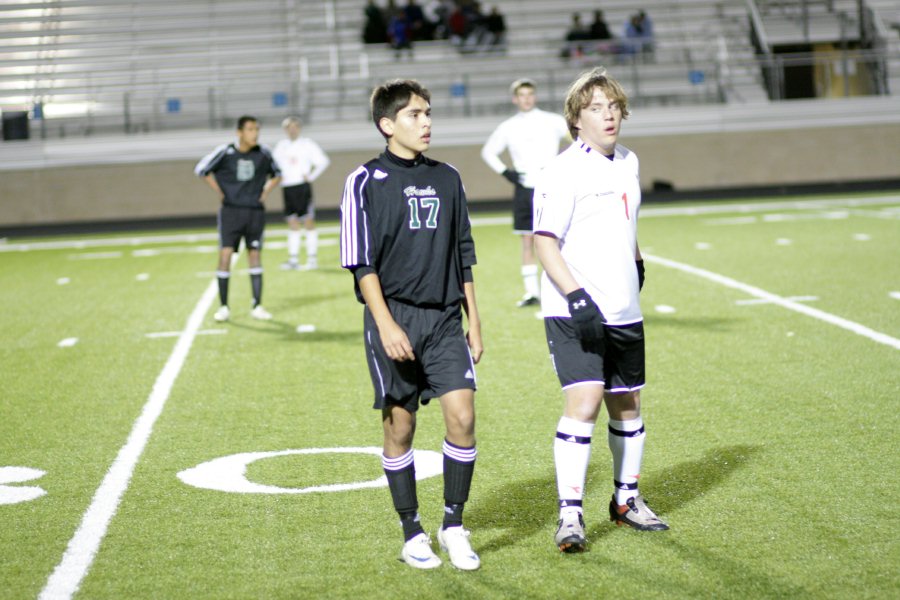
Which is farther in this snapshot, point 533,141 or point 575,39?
point 575,39

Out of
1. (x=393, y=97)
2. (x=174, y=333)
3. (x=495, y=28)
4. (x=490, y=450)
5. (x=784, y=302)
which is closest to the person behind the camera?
(x=393, y=97)

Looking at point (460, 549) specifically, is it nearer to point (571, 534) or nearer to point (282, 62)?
point (571, 534)

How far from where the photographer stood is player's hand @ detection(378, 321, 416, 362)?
4.31m

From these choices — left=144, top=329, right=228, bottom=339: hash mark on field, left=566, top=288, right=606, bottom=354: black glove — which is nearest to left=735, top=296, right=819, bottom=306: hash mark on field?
left=144, top=329, right=228, bottom=339: hash mark on field

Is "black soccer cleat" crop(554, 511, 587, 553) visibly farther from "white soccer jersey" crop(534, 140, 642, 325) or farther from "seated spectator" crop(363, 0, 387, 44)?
"seated spectator" crop(363, 0, 387, 44)

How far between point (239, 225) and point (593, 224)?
7.51 meters

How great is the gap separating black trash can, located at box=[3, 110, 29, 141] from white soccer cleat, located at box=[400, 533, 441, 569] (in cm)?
2418

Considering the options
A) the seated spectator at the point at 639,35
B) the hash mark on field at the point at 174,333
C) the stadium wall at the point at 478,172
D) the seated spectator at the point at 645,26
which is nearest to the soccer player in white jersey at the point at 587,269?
the hash mark on field at the point at 174,333

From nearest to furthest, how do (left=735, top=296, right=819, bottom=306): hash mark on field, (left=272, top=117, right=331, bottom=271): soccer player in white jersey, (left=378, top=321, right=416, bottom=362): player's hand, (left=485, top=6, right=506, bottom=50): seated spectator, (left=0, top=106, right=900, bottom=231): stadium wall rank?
(left=378, top=321, right=416, bottom=362): player's hand → (left=735, top=296, right=819, bottom=306): hash mark on field → (left=272, top=117, right=331, bottom=271): soccer player in white jersey → (left=0, top=106, right=900, bottom=231): stadium wall → (left=485, top=6, right=506, bottom=50): seated spectator

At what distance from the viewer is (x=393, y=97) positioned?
14.5 ft

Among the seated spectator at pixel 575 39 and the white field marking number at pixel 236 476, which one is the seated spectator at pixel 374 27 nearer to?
the seated spectator at pixel 575 39

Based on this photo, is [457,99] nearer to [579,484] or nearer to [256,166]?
[256,166]

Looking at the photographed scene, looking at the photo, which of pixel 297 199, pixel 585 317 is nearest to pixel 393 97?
pixel 585 317

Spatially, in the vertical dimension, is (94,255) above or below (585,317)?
below
